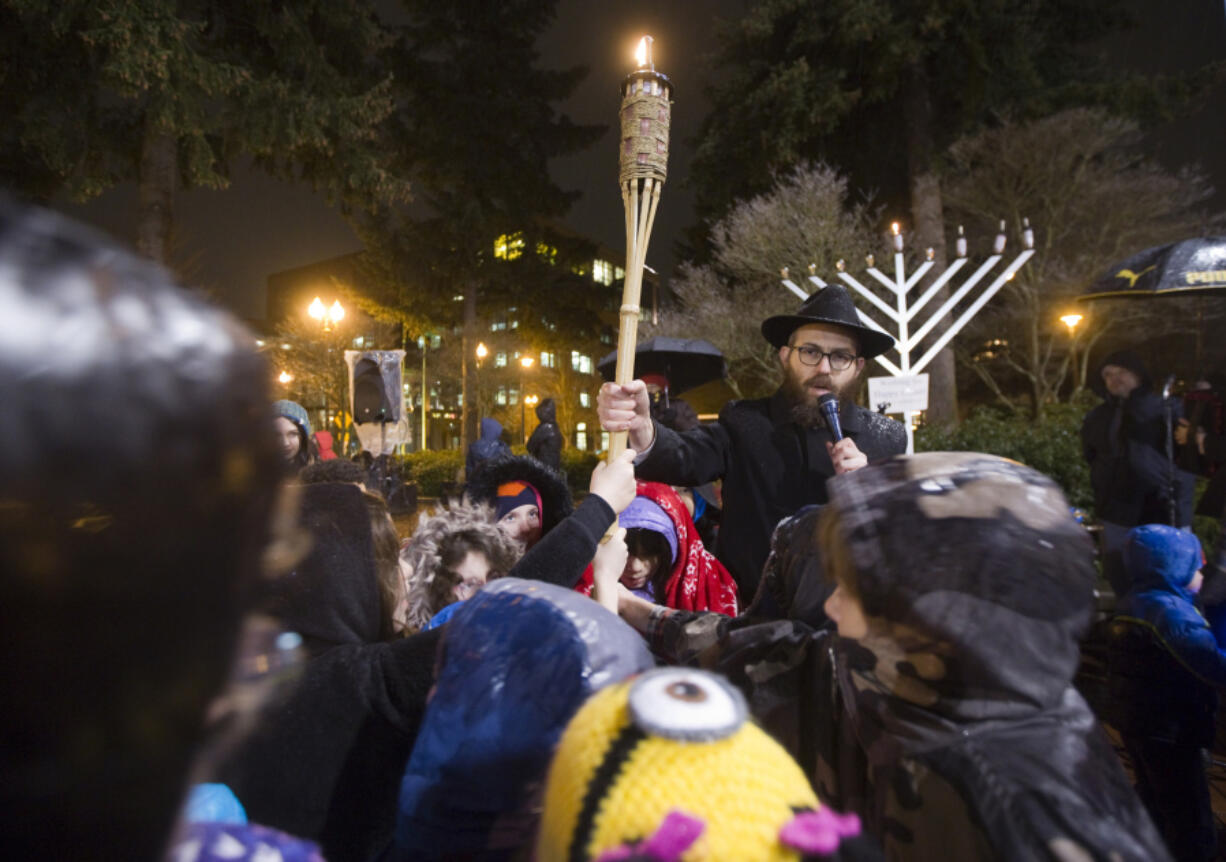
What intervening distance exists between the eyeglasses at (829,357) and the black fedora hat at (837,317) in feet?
0.37

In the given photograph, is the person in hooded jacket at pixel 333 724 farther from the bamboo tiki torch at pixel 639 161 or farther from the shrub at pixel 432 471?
the shrub at pixel 432 471

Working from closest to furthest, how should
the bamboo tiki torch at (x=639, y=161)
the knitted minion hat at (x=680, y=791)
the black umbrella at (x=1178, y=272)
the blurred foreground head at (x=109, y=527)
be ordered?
the blurred foreground head at (x=109, y=527) → the knitted minion hat at (x=680, y=791) → the bamboo tiki torch at (x=639, y=161) → the black umbrella at (x=1178, y=272)

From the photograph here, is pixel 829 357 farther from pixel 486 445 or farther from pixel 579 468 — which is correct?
pixel 579 468

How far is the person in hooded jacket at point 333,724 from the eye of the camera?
122cm

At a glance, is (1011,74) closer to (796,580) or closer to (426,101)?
(426,101)

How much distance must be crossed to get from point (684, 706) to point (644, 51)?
1.65 m

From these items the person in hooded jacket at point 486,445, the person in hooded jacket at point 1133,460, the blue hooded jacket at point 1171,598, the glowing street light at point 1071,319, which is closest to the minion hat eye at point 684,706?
the blue hooded jacket at point 1171,598

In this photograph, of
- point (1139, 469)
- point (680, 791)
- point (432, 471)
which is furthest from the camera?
point (432, 471)

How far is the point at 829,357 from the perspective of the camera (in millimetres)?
2811

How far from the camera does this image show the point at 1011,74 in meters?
14.2

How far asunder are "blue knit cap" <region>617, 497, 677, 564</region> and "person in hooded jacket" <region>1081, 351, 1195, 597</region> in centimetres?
416

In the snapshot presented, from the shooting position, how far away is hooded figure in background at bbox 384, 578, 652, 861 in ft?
2.40

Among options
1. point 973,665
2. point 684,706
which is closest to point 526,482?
point 973,665

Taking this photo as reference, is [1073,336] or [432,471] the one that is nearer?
[1073,336]
